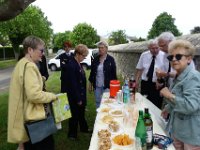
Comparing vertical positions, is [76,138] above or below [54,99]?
below

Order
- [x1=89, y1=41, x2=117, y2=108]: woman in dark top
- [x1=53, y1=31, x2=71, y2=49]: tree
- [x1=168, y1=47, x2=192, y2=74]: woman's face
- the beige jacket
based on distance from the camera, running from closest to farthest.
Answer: [x1=168, y1=47, x2=192, y2=74]: woman's face, the beige jacket, [x1=89, y1=41, x2=117, y2=108]: woman in dark top, [x1=53, y1=31, x2=71, y2=49]: tree

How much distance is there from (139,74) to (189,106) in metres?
4.05

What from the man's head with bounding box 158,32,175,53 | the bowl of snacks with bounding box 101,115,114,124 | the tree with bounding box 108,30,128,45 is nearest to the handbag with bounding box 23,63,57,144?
the bowl of snacks with bounding box 101,115,114,124

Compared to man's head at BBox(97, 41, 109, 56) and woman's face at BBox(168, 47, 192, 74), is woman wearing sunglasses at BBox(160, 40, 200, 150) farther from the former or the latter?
man's head at BBox(97, 41, 109, 56)

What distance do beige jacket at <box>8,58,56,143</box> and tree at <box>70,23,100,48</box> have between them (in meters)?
69.8

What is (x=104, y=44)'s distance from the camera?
6402 mm

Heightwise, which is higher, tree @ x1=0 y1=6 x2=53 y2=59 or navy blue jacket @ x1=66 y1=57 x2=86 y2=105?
tree @ x1=0 y1=6 x2=53 y2=59

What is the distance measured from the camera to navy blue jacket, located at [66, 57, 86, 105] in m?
5.78

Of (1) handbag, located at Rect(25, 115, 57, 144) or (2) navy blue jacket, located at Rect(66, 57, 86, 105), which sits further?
(2) navy blue jacket, located at Rect(66, 57, 86, 105)

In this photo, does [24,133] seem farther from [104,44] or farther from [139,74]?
[139,74]

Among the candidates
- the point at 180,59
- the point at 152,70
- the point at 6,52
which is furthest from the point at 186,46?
the point at 6,52

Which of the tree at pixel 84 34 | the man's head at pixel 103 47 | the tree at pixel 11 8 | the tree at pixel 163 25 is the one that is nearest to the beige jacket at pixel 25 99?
the man's head at pixel 103 47

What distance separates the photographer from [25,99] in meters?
3.86

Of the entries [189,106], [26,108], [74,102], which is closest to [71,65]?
[74,102]
